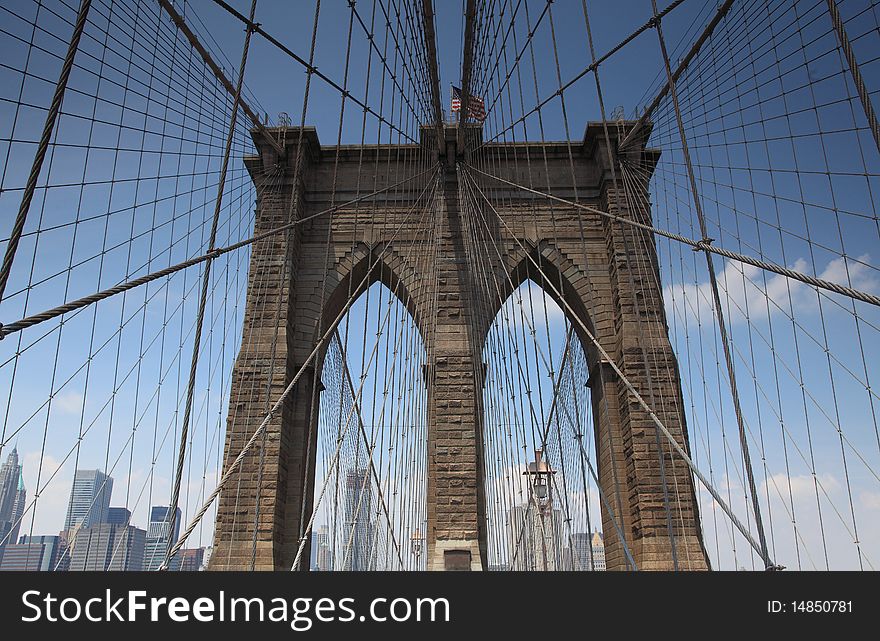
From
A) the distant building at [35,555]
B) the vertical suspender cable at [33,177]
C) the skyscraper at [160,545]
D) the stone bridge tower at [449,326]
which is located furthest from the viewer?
the stone bridge tower at [449,326]

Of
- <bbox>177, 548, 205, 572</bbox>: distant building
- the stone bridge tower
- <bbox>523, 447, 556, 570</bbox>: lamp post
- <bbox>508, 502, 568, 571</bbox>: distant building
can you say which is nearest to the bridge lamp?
<bbox>523, 447, 556, 570</bbox>: lamp post

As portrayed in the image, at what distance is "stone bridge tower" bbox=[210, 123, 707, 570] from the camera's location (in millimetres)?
10594

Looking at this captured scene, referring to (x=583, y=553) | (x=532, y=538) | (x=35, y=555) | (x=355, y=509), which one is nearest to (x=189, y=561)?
(x=35, y=555)

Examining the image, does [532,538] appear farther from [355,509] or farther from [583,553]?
[583,553]

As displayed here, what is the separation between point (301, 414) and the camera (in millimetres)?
12008

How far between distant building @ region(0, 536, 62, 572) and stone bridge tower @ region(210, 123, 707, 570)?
324 centimetres

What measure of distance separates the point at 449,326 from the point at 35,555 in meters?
35.8

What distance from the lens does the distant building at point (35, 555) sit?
9.76 m

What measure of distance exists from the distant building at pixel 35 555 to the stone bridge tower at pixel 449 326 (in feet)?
10.6

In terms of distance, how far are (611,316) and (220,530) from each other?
7434 millimetres

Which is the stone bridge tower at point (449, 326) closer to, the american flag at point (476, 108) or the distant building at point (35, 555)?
the american flag at point (476, 108)

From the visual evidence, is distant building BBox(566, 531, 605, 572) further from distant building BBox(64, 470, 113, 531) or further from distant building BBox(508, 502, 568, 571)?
distant building BBox(64, 470, 113, 531)

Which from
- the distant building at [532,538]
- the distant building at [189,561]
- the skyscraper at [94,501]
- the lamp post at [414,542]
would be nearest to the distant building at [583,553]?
the distant building at [532,538]
